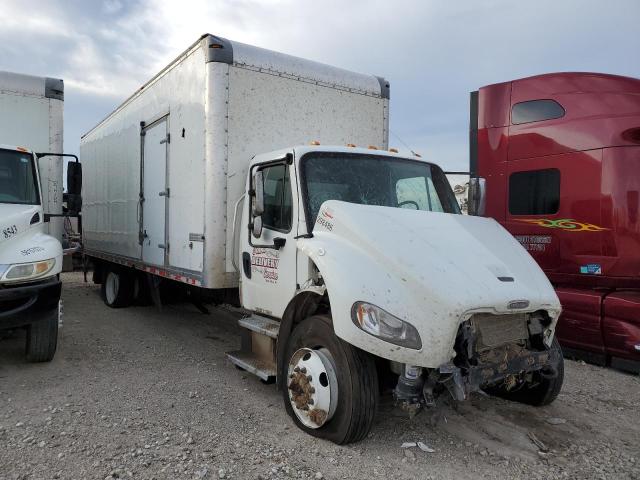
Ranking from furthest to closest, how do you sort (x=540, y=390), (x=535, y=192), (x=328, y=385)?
(x=535, y=192)
(x=540, y=390)
(x=328, y=385)

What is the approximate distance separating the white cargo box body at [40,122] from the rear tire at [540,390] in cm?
580

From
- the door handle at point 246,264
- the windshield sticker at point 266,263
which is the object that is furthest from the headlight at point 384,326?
the door handle at point 246,264

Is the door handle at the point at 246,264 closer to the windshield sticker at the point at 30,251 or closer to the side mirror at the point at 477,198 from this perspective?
the windshield sticker at the point at 30,251

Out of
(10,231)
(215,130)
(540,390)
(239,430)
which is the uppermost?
(215,130)

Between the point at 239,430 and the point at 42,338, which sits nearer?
the point at 239,430

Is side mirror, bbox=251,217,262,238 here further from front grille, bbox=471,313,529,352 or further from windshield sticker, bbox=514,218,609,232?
windshield sticker, bbox=514,218,609,232

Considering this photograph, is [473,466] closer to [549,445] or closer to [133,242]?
[549,445]

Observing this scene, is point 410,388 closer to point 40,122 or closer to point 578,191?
point 578,191

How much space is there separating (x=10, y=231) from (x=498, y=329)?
15.5 feet

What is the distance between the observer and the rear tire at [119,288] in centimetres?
870

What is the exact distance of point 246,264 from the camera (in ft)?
16.4

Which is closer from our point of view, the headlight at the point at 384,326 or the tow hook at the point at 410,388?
the headlight at the point at 384,326

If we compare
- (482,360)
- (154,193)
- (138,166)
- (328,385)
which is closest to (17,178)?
(154,193)

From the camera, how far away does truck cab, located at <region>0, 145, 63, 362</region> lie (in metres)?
4.88
